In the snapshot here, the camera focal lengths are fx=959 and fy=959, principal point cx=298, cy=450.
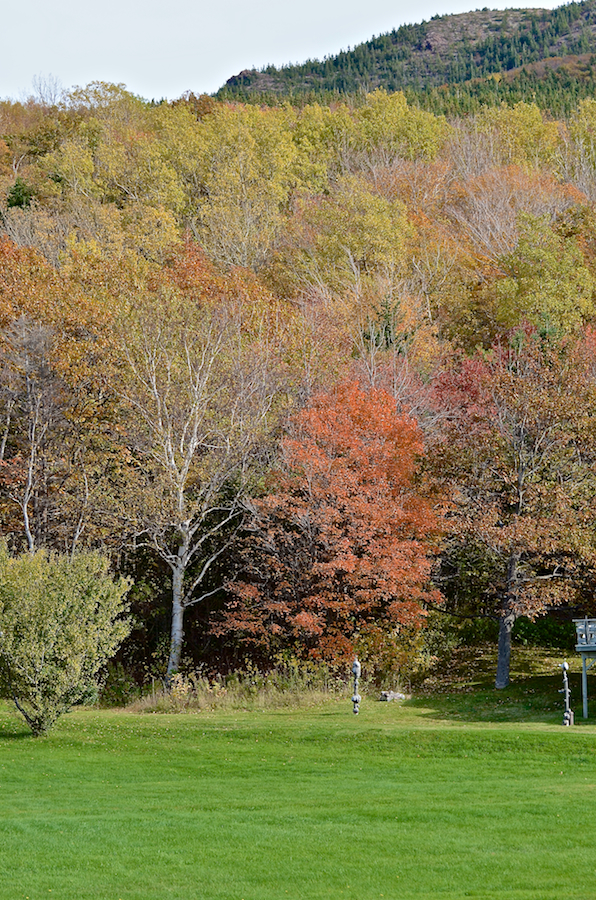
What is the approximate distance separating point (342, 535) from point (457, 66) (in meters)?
149

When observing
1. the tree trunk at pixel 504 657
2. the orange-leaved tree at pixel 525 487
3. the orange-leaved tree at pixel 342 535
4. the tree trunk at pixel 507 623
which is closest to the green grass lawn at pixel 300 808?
the orange-leaved tree at pixel 342 535

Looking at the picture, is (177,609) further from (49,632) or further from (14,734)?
(49,632)

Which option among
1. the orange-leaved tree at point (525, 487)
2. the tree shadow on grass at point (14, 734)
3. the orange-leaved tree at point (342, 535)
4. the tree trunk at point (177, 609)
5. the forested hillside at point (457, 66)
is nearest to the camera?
the tree shadow on grass at point (14, 734)

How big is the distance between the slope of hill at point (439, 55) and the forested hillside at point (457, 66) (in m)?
0.16

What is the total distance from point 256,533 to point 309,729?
11536 millimetres

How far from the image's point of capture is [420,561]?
91.9 ft

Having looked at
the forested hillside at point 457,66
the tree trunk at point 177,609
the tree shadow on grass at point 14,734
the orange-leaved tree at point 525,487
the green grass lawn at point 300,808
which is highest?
the forested hillside at point 457,66

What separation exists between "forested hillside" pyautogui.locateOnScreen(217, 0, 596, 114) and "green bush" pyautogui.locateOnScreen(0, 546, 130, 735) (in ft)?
274

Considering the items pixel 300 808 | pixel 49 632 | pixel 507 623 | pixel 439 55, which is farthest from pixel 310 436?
pixel 439 55

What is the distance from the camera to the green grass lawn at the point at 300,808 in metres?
10.9

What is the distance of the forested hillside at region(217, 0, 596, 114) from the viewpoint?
353ft

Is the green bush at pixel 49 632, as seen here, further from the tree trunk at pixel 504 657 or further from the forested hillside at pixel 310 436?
the tree trunk at pixel 504 657

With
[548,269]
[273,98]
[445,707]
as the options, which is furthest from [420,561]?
[273,98]

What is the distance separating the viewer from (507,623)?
96.2 feet
